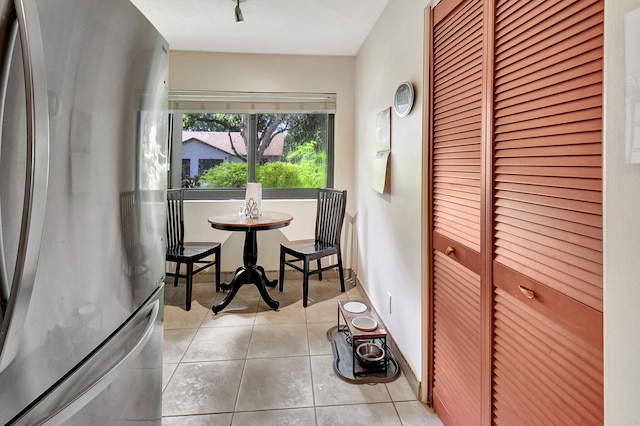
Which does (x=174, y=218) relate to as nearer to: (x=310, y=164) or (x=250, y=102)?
(x=250, y=102)

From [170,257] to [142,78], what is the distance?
84.3 inches

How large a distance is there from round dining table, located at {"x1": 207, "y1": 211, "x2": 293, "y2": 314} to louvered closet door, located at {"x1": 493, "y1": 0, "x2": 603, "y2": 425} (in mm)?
1935

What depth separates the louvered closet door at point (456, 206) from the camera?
4.06ft

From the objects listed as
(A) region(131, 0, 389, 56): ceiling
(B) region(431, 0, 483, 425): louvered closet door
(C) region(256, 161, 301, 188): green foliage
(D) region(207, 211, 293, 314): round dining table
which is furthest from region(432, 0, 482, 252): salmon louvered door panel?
(C) region(256, 161, 301, 188): green foliage

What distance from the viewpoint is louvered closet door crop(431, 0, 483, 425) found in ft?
4.06

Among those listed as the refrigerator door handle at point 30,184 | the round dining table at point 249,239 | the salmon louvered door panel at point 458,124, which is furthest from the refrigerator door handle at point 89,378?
the round dining table at point 249,239

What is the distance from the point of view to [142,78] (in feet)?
3.16

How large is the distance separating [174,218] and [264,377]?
1.79 m

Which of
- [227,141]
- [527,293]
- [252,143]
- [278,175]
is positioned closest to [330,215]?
[278,175]

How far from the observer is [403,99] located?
74.0 inches

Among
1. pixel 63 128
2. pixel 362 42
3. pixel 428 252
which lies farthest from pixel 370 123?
pixel 63 128

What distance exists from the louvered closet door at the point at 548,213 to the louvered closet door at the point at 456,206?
0.14 metres

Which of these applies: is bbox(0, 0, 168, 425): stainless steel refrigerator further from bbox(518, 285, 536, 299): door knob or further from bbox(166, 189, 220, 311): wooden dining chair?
bbox(166, 189, 220, 311): wooden dining chair

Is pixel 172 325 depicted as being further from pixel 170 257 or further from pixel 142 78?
pixel 142 78
